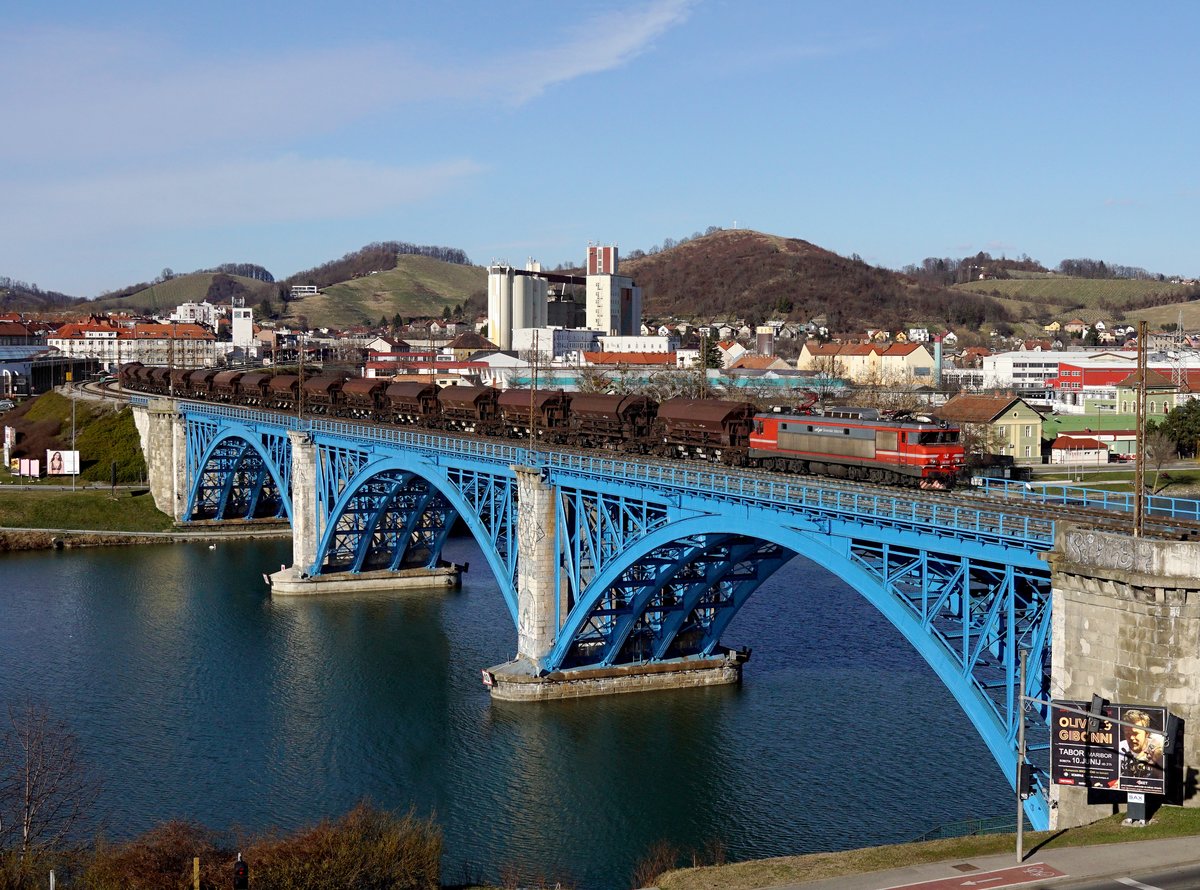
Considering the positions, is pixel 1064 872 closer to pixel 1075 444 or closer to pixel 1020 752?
pixel 1020 752

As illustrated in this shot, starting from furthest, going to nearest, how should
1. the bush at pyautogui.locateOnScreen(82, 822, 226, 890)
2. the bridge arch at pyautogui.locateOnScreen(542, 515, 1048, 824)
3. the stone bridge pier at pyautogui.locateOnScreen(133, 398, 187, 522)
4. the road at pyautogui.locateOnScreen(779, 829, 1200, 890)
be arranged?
the stone bridge pier at pyautogui.locateOnScreen(133, 398, 187, 522) < the bridge arch at pyautogui.locateOnScreen(542, 515, 1048, 824) < the bush at pyautogui.locateOnScreen(82, 822, 226, 890) < the road at pyautogui.locateOnScreen(779, 829, 1200, 890)

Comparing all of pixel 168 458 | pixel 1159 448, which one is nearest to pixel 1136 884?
pixel 1159 448

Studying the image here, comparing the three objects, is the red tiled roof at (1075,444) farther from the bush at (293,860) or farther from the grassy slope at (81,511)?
the bush at (293,860)

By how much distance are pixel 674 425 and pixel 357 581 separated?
2786 centimetres

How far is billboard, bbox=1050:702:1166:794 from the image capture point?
28.5 metres

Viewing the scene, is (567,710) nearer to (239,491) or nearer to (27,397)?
(239,491)

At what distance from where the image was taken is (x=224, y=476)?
10519cm

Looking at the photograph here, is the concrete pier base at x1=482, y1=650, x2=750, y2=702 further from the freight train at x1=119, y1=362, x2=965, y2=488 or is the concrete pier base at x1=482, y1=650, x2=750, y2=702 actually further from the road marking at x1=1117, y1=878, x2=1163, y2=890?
the road marking at x1=1117, y1=878, x2=1163, y2=890

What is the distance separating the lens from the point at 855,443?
5128 cm

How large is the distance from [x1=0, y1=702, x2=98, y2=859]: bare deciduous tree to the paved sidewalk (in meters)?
20.8

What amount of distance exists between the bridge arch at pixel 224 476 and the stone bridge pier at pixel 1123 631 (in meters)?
76.8

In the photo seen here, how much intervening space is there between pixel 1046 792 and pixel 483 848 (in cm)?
1774

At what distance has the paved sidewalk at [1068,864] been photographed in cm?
2680

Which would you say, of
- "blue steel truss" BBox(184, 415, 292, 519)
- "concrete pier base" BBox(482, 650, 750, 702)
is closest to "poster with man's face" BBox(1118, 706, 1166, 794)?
"concrete pier base" BBox(482, 650, 750, 702)
